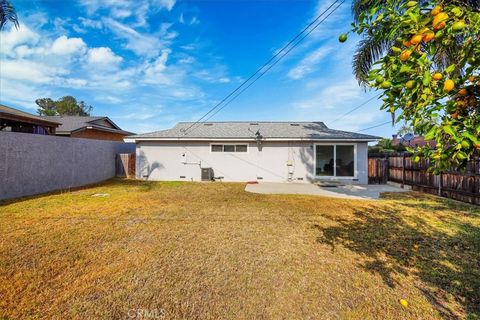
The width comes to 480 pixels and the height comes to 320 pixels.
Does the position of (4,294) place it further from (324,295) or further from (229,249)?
(324,295)

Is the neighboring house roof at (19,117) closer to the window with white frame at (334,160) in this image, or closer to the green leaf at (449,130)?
the green leaf at (449,130)

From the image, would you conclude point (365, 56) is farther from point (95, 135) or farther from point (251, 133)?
point (95, 135)

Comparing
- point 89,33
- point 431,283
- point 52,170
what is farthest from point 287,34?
point 52,170

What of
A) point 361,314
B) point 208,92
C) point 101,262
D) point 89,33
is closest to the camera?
point 361,314

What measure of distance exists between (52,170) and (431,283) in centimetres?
1259

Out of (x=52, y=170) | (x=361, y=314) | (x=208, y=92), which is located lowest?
(x=361, y=314)

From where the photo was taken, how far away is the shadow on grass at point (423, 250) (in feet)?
8.78

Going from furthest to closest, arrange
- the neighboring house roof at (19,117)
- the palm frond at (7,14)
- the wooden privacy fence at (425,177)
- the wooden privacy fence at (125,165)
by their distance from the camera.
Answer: the wooden privacy fence at (125,165), the neighboring house roof at (19,117), the palm frond at (7,14), the wooden privacy fence at (425,177)

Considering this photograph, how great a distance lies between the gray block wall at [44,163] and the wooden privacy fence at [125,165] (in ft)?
5.66

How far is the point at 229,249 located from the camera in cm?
388

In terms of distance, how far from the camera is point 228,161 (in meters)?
13.0

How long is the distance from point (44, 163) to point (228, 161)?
27.6ft

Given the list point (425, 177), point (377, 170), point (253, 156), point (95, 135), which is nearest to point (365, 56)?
point (425, 177)

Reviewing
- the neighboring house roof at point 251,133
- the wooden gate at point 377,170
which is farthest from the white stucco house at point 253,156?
the wooden gate at point 377,170
